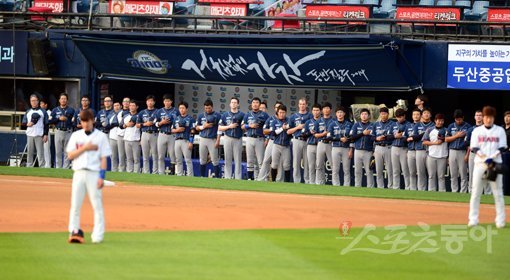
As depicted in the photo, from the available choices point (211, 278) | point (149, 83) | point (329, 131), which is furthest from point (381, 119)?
point (211, 278)

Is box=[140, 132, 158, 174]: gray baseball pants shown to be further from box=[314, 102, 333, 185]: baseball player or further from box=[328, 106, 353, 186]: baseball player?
box=[328, 106, 353, 186]: baseball player

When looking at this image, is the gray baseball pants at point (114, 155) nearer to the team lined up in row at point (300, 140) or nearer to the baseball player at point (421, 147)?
the team lined up in row at point (300, 140)

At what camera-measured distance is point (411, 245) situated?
14195 millimetres

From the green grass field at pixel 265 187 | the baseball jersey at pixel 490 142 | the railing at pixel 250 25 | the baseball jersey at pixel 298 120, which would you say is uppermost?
the railing at pixel 250 25

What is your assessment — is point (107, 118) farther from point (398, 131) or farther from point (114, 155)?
point (398, 131)

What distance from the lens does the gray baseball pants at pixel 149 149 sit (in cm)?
2525

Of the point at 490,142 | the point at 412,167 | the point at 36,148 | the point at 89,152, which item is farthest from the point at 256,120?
the point at 89,152

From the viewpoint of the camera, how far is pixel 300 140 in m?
23.8

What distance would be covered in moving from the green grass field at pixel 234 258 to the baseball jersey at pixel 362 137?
27.7 feet

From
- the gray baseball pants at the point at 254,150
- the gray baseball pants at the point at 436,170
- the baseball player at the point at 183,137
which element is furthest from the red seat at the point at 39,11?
the gray baseball pants at the point at 436,170

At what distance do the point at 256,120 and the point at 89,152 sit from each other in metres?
10.8

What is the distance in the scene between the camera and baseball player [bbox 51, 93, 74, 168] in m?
25.5

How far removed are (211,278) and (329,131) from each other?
1196cm

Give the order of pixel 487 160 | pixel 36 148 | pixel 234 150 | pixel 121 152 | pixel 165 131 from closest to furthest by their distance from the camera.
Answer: pixel 487 160 < pixel 234 150 < pixel 165 131 < pixel 121 152 < pixel 36 148
